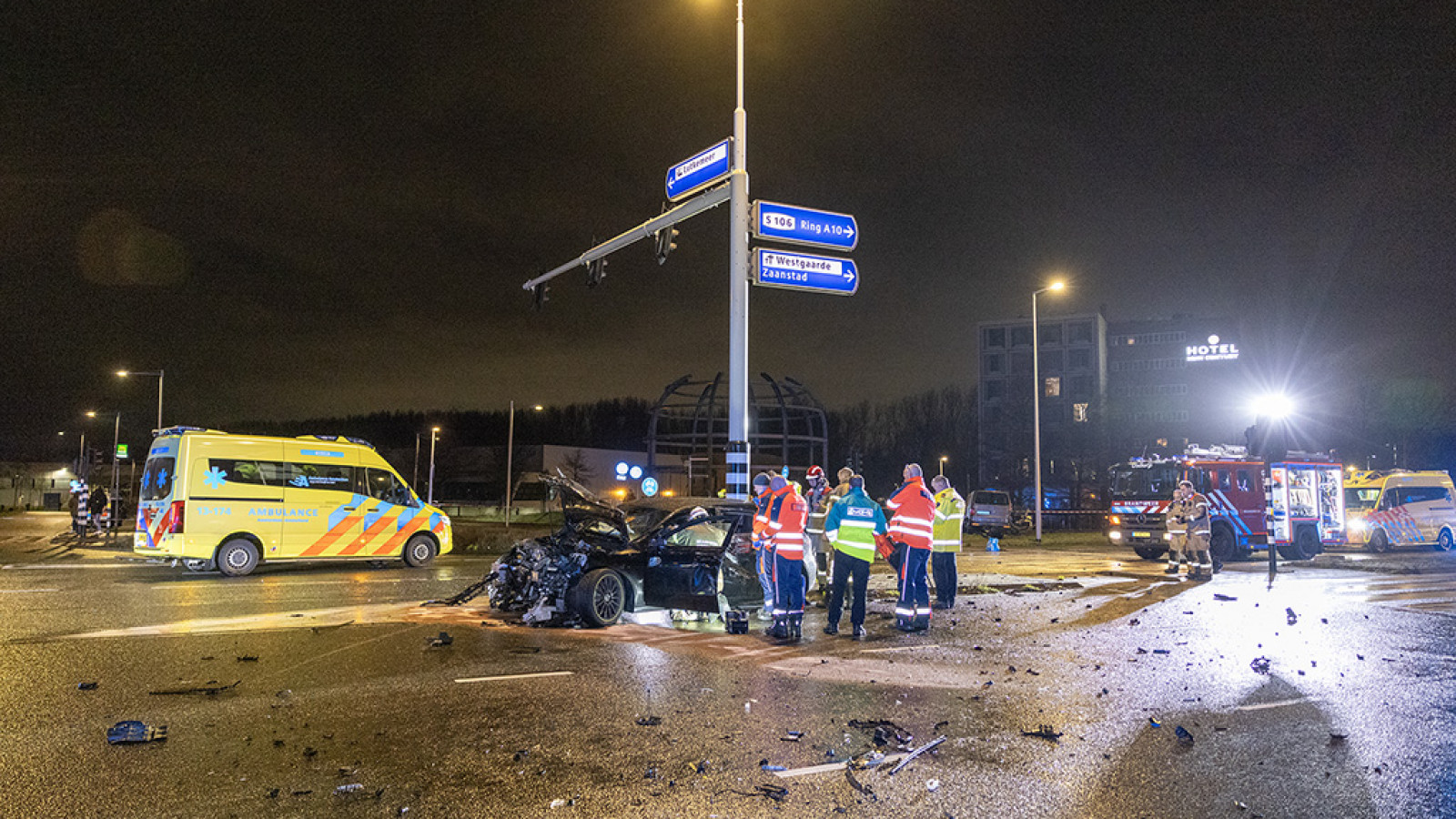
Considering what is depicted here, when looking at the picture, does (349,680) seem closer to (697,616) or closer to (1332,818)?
(697,616)

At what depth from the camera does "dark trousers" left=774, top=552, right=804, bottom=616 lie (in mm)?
9211

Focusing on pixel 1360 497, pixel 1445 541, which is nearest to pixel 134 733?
pixel 1360 497

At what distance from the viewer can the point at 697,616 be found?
35.2 ft

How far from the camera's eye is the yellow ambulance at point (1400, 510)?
80.8 feet

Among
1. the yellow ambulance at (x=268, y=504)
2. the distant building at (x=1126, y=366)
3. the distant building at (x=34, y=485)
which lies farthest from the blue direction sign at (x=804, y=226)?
the distant building at (x=1126, y=366)

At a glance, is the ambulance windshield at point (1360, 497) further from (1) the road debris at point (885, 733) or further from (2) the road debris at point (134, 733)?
(2) the road debris at point (134, 733)

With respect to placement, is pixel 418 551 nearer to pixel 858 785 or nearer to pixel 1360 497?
pixel 858 785

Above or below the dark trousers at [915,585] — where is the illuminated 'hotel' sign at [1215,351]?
above

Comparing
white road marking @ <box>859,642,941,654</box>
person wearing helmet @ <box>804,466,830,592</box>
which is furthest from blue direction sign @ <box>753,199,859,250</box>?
white road marking @ <box>859,642,941,654</box>

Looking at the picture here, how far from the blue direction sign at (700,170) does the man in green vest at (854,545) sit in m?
7.08

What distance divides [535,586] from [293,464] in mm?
8580

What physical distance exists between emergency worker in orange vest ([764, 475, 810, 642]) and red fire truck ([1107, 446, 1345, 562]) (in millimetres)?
13464

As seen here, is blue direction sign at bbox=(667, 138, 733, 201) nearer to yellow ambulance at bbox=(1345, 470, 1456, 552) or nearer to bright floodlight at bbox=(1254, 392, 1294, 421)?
bright floodlight at bbox=(1254, 392, 1294, 421)

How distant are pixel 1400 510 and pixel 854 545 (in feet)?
76.0
